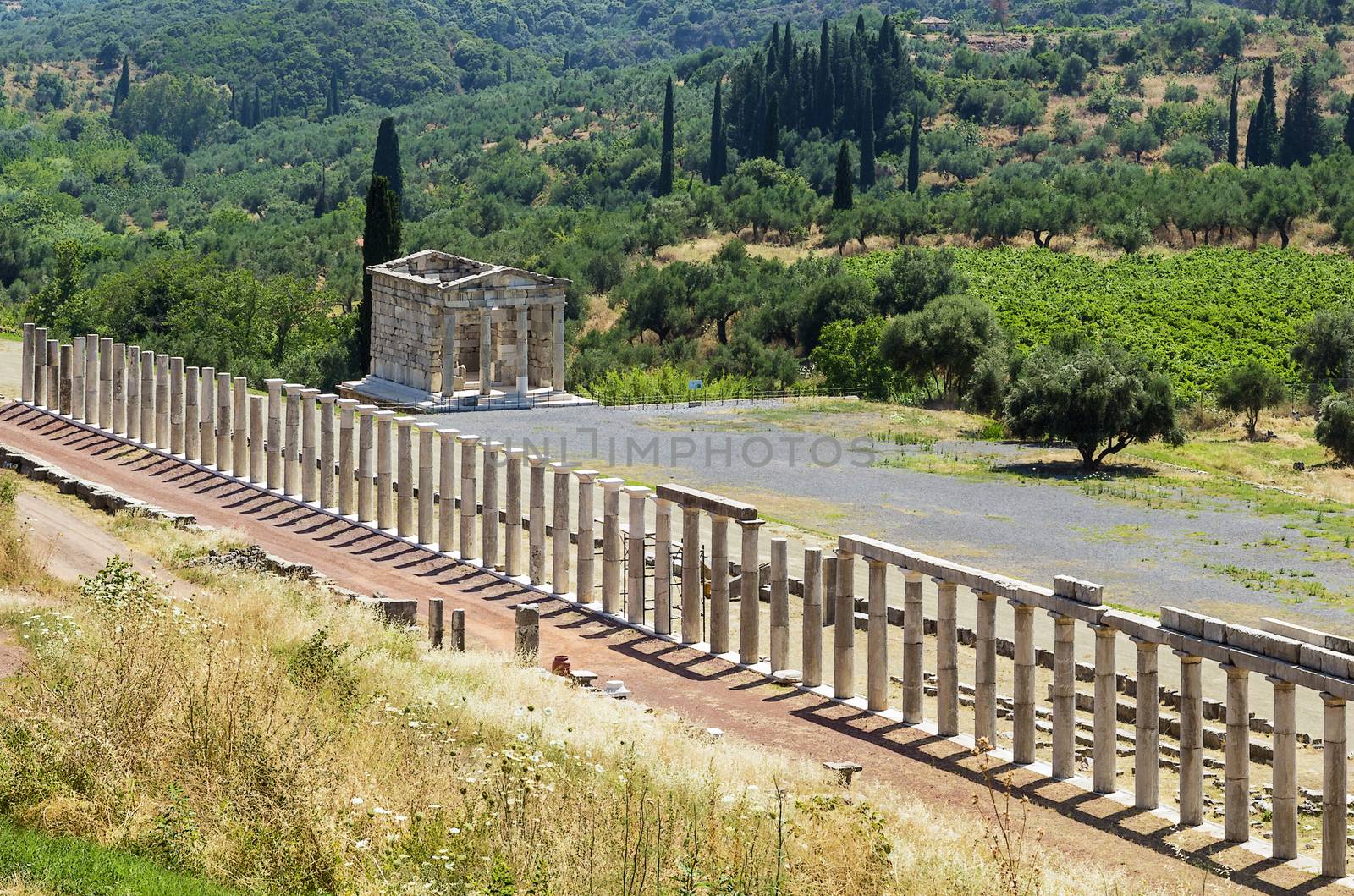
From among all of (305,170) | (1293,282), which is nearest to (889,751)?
(1293,282)

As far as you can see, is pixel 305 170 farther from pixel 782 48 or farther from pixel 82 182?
pixel 782 48

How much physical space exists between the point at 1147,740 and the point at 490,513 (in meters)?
12.7

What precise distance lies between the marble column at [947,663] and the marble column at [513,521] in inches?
357

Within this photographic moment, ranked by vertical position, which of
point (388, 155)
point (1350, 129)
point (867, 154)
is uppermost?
point (1350, 129)

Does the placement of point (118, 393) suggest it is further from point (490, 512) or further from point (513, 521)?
point (513, 521)

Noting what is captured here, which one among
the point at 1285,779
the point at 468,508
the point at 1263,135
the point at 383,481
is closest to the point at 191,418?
the point at 383,481

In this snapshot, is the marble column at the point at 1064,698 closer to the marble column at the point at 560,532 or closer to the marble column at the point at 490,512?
the marble column at the point at 560,532

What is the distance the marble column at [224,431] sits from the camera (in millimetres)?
35281

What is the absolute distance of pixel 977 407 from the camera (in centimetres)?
5403

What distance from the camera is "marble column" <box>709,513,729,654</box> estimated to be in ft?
76.8

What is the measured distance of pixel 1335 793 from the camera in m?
16.2

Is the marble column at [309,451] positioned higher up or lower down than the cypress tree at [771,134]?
lower down

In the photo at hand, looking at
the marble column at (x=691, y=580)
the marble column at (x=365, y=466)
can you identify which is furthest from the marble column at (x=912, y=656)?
the marble column at (x=365, y=466)

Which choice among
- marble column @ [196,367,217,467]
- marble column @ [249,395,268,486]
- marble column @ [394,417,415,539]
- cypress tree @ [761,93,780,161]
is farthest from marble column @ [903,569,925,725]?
cypress tree @ [761,93,780,161]
